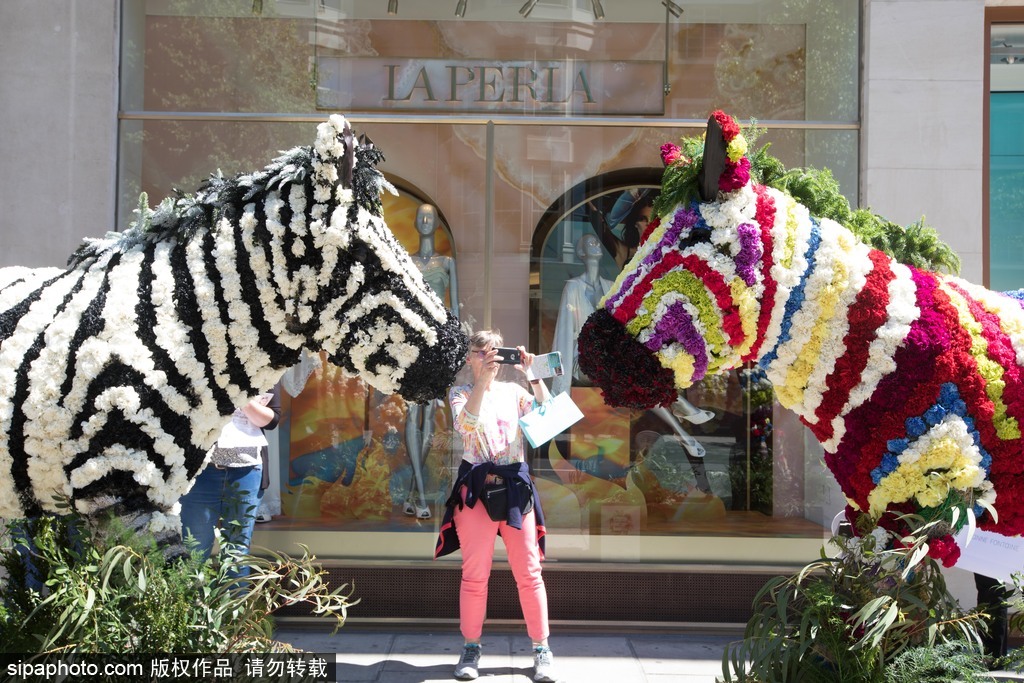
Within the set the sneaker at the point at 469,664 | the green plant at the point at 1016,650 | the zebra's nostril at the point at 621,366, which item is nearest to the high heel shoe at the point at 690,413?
the sneaker at the point at 469,664

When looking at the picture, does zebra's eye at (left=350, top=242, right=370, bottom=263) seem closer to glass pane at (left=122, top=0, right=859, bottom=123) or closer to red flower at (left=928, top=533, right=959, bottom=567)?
red flower at (left=928, top=533, right=959, bottom=567)

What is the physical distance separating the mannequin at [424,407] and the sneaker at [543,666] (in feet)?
4.88

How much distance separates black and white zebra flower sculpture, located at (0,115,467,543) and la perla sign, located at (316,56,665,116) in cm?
340

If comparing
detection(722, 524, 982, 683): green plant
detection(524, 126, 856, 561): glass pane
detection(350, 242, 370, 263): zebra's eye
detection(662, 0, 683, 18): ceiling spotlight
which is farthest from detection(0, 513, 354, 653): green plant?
detection(662, 0, 683, 18): ceiling spotlight

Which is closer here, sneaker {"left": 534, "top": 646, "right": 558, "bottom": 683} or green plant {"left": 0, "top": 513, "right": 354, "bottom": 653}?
green plant {"left": 0, "top": 513, "right": 354, "bottom": 653}

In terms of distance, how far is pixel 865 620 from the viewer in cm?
243

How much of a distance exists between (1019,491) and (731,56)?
3.95 metres

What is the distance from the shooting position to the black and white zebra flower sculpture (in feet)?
7.25

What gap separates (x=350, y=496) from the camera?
5805 mm

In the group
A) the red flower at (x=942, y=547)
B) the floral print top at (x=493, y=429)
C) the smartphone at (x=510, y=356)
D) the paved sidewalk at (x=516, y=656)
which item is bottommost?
the paved sidewalk at (x=516, y=656)

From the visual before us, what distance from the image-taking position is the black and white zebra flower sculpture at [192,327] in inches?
87.0

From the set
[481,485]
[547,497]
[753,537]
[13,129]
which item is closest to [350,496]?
[547,497]

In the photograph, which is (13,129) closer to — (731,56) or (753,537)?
(731,56)

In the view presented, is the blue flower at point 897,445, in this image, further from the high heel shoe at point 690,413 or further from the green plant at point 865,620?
the high heel shoe at point 690,413
